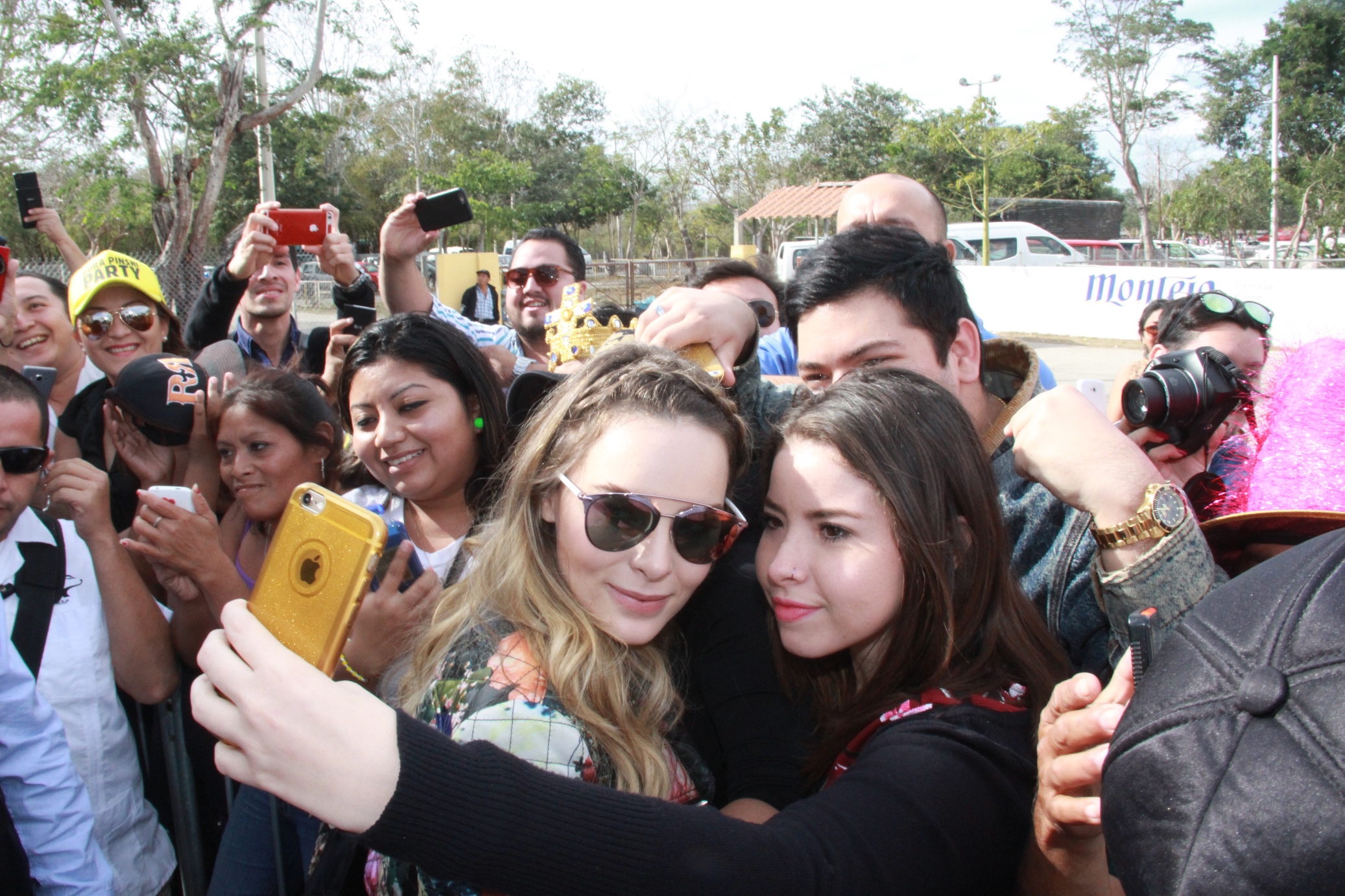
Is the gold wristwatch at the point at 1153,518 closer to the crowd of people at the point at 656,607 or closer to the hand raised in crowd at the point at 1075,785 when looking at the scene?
the crowd of people at the point at 656,607

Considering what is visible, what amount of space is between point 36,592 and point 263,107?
15.0 meters

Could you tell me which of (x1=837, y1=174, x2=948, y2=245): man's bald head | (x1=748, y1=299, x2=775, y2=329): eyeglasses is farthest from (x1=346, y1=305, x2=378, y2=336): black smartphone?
(x1=837, y1=174, x2=948, y2=245): man's bald head

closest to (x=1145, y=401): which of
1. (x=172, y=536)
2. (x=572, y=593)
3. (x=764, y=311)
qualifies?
(x=572, y=593)

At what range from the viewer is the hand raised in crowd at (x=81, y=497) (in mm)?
2223

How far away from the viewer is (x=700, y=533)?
150 cm

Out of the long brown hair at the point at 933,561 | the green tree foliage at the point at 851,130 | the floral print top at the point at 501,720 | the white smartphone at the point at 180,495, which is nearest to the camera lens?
the floral print top at the point at 501,720

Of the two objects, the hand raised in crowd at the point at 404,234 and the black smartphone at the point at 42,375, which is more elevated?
the hand raised in crowd at the point at 404,234

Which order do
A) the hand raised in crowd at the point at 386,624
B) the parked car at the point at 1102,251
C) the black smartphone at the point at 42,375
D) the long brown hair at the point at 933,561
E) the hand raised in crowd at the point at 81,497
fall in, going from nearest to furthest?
the long brown hair at the point at 933,561 → the hand raised in crowd at the point at 386,624 → the hand raised in crowd at the point at 81,497 → the black smartphone at the point at 42,375 → the parked car at the point at 1102,251

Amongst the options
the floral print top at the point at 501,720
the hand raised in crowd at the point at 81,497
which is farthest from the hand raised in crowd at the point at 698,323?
the hand raised in crowd at the point at 81,497

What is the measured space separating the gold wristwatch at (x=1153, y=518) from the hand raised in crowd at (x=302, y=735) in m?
1.12

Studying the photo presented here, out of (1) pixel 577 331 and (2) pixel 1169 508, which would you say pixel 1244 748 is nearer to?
(2) pixel 1169 508

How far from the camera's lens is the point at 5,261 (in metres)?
2.88

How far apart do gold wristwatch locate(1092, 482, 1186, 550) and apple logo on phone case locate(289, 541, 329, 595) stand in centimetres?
119

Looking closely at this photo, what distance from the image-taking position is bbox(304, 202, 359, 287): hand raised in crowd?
3576 mm
